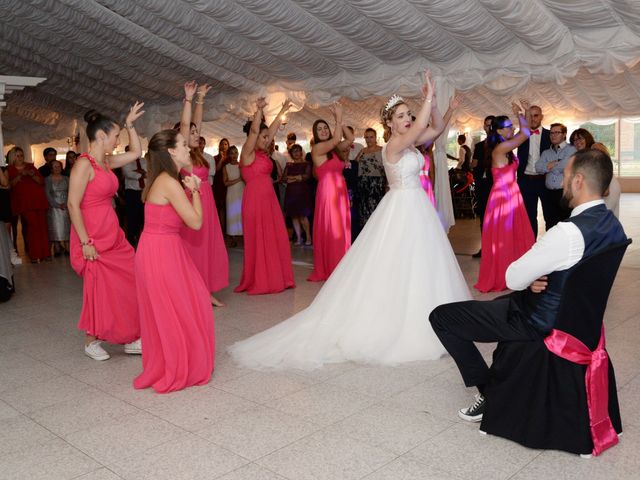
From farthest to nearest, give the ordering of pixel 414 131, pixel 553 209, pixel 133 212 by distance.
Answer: pixel 133 212 < pixel 553 209 < pixel 414 131

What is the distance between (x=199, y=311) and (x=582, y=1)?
471 cm

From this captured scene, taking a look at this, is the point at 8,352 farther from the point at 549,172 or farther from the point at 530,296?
the point at 549,172

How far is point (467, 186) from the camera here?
498 inches

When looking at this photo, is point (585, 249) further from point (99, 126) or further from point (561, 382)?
point (99, 126)

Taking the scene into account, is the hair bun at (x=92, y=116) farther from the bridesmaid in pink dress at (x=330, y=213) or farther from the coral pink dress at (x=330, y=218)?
the coral pink dress at (x=330, y=218)

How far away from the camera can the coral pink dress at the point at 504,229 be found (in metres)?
5.50

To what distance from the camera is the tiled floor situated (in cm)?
236

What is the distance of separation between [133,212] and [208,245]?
12.4 ft

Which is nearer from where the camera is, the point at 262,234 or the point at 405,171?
the point at 405,171

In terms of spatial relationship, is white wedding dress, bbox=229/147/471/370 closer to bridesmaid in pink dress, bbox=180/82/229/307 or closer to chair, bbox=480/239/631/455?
chair, bbox=480/239/631/455

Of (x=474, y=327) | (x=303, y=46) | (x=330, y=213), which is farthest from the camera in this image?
(x=303, y=46)

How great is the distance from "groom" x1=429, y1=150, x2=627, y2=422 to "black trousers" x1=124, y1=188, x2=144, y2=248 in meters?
6.72

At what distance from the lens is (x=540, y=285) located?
2381 mm

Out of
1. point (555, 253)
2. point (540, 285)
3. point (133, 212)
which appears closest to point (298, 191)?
A: point (133, 212)
